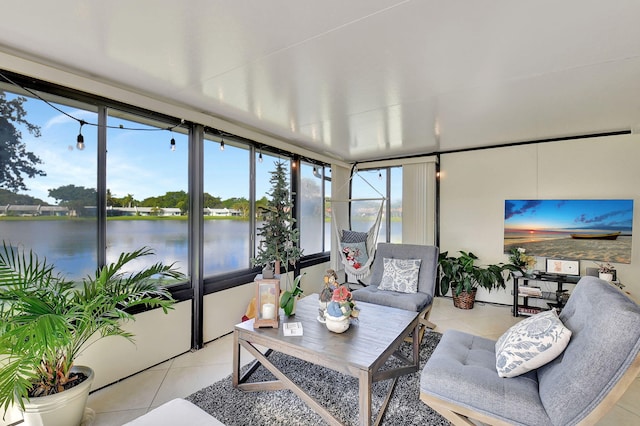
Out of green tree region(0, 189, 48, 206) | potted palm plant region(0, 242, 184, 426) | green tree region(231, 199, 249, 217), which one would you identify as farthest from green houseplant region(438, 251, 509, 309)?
green tree region(0, 189, 48, 206)

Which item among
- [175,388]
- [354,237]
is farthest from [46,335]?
[354,237]

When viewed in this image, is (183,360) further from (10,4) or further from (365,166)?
(365,166)

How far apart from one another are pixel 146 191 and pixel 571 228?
4.73 meters

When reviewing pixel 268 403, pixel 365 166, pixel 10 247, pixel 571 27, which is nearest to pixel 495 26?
pixel 571 27

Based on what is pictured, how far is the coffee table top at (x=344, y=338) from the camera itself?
1.64 metres

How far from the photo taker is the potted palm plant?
1.31 meters

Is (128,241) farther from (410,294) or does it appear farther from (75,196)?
(410,294)

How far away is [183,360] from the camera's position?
8.22ft

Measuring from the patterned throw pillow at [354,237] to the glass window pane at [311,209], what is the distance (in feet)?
1.35

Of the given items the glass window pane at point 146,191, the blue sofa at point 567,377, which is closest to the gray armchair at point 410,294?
the blue sofa at point 567,377

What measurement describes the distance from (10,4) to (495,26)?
92.5 inches

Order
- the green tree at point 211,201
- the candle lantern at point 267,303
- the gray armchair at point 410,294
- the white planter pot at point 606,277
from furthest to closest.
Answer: the white planter pot at point 606,277, the green tree at point 211,201, the gray armchair at point 410,294, the candle lantern at point 267,303

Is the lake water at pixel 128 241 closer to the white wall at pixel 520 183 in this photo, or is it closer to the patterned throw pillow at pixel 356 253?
the patterned throw pillow at pixel 356 253

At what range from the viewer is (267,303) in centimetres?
208
